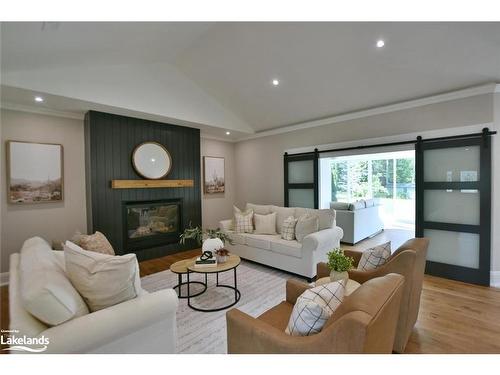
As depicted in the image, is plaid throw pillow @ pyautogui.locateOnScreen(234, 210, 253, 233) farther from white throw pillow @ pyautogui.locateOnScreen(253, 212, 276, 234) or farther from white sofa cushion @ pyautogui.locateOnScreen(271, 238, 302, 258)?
white sofa cushion @ pyautogui.locateOnScreen(271, 238, 302, 258)

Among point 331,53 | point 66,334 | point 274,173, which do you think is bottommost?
point 66,334

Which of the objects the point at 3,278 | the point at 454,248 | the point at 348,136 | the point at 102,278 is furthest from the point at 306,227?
the point at 3,278

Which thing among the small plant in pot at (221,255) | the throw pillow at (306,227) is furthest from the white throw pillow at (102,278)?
the throw pillow at (306,227)

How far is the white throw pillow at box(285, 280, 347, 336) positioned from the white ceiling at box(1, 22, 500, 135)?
277cm

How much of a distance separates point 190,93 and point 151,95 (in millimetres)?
778

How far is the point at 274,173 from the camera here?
17.9ft

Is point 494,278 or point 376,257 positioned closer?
point 376,257

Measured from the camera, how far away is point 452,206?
330 centimetres

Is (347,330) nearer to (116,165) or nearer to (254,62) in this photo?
(254,62)

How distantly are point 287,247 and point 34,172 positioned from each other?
397cm

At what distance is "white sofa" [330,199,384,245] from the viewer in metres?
4.88
